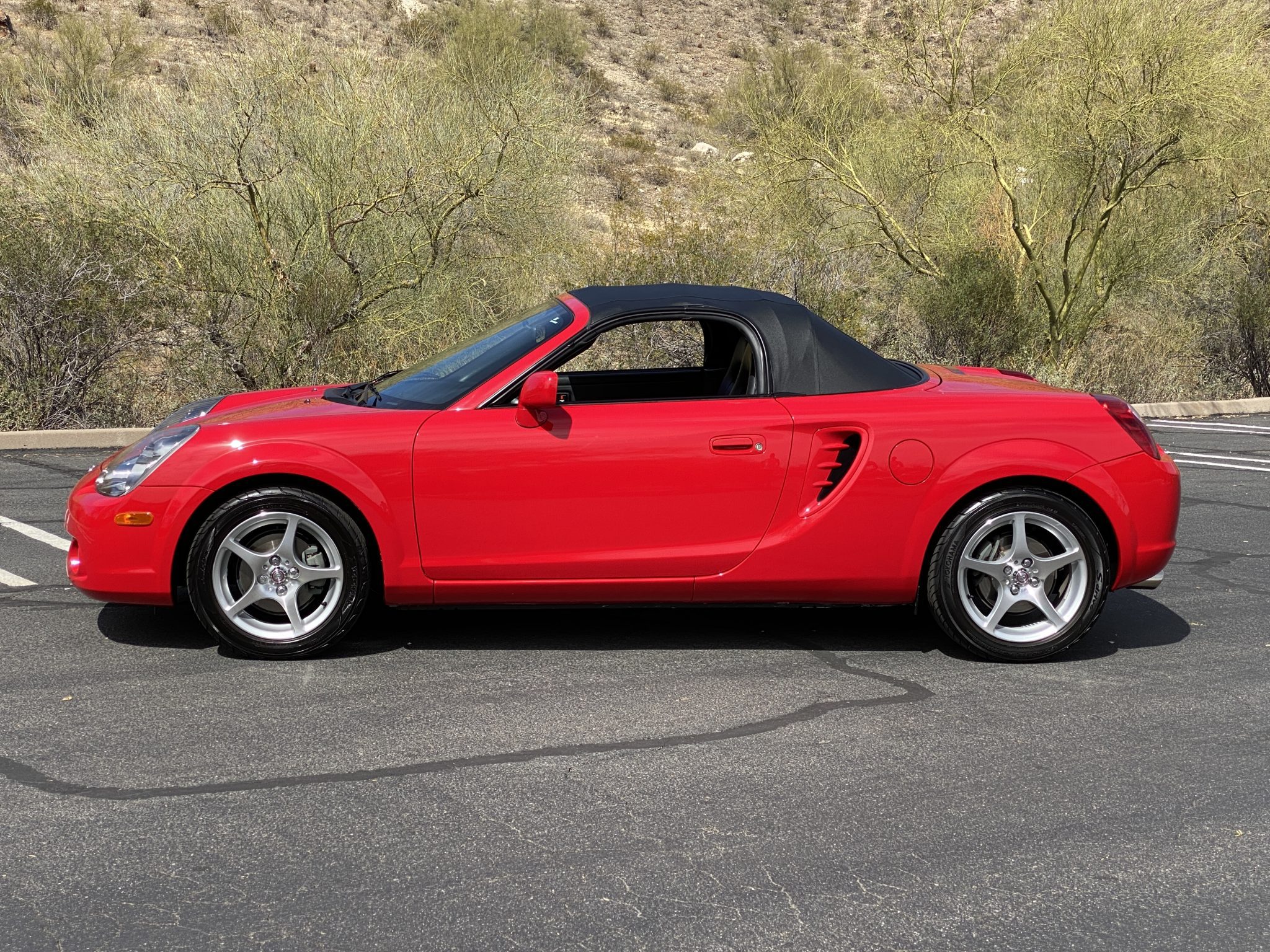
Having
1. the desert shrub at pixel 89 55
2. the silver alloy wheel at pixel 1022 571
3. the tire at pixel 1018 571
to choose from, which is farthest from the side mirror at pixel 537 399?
the desert shrub at pixel 89 55

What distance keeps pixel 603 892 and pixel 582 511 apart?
2209 mm

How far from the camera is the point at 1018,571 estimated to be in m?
5.70

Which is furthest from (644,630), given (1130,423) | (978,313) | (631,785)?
(978,313)

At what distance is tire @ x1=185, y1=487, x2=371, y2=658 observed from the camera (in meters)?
5.44

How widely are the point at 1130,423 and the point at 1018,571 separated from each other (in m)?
0.85

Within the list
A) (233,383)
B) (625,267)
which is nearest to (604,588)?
(233,383)

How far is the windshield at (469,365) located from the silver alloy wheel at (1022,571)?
2.03 meters

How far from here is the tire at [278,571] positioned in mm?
5441

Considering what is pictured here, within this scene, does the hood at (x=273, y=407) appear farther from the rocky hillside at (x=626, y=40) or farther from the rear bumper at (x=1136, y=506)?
the rocky hillside at (x=626, y=40)

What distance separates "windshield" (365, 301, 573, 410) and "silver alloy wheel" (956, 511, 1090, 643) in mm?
2031

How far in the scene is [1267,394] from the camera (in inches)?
794

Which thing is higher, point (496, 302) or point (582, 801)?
point (496, 302)

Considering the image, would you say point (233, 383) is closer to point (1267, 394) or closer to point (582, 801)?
point (582, 801)

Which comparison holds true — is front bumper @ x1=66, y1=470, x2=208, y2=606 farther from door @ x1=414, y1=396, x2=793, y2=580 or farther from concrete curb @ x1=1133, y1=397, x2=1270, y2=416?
concrete curb @ x1=1133, y1=397, x2=1270, y2=416
